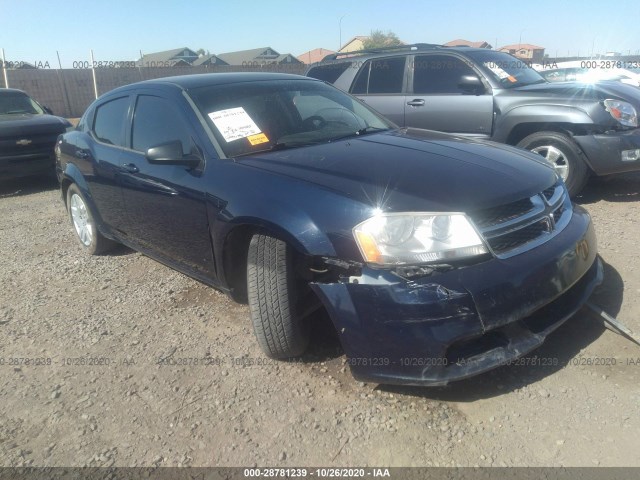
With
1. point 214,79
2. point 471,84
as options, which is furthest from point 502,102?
point 214,79

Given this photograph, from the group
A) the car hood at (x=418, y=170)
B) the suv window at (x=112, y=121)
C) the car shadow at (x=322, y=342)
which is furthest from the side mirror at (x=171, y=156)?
the car shadow at (x=322, y=342)

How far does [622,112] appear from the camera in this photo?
4949 millimetres

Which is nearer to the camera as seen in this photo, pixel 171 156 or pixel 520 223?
pixel 520 223

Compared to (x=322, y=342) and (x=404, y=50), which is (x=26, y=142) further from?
(x=322, y=342)

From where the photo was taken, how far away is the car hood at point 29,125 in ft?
25.3

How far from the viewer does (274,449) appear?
7.36 feet

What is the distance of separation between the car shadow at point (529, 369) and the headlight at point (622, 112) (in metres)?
2.70


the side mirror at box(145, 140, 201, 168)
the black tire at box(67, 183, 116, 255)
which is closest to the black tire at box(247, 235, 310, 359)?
the side mirror at box(145, 140, 201, 168)

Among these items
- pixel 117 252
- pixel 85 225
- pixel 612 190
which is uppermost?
pixel 85 225

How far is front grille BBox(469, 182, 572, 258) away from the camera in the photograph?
231cm

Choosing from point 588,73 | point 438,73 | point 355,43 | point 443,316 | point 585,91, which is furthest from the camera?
point 355,43

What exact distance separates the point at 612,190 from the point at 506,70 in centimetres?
181

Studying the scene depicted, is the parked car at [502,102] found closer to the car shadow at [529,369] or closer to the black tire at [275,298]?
the car shadow at [529,369]

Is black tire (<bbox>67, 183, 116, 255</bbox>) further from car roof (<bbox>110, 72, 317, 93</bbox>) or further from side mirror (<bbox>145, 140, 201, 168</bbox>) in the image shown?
side mirror (<bbox>145, 140, 201, 168</bbox>)
